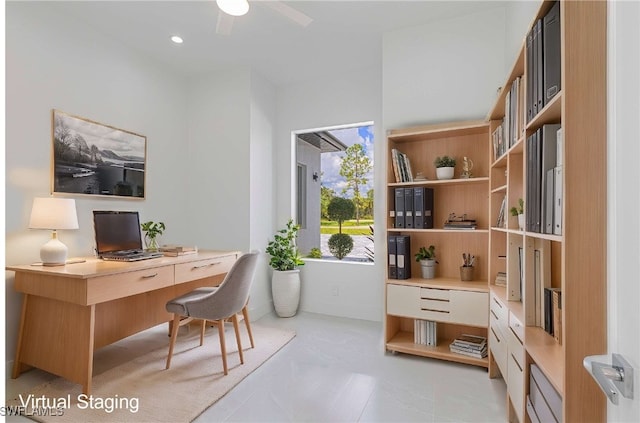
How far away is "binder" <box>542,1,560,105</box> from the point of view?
1247 millimetres

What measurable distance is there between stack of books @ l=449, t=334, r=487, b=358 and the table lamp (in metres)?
2.88

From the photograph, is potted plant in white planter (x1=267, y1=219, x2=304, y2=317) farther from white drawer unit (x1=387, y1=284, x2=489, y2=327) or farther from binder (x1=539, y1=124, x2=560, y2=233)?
binder (x1=539, y1=124, x2=560, y2=233)

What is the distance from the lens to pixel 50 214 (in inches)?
87.7

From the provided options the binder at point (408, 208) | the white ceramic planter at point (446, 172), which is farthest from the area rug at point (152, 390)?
the white ceramic planter at point (446, 172)

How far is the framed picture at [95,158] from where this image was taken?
2600mm

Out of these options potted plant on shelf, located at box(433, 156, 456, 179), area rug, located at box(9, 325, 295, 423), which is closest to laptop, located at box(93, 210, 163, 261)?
area rug, located at box(9, 325, 295, 423)

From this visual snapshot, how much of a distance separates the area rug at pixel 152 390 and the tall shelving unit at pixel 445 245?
1.13 m

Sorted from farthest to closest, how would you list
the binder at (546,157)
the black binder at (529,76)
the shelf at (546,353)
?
1. the black binder at (529,76)
2. the binder at (546,157)
3. the shelf at (546,353)

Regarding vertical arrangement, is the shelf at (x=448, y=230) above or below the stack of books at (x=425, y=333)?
above

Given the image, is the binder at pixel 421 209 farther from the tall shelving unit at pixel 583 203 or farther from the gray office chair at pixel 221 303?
the tall shelving unit at pixel 583 203

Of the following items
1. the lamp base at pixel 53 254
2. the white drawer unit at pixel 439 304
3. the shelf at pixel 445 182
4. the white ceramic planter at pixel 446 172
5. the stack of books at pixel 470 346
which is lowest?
the stack of books at pixel 470 346

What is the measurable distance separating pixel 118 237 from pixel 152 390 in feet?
4.16

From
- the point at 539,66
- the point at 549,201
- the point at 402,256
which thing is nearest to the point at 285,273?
the point at 402,256

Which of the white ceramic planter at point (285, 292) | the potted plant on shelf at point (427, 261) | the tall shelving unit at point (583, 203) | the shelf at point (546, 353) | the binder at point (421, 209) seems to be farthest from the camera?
the white ceramic planter at point (285, 292)
